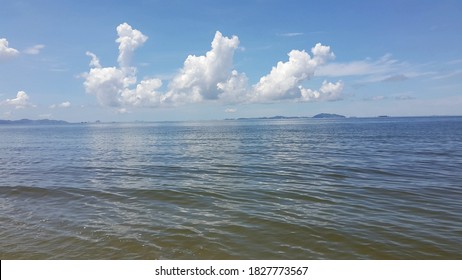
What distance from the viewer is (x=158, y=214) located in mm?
15344

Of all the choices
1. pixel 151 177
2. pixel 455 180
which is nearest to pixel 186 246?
pixel 151 177

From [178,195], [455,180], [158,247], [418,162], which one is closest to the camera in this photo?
[158,247]

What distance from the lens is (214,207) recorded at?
1667 cm

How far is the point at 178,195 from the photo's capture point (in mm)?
19281

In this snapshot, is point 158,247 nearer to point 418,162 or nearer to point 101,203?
point 101,203

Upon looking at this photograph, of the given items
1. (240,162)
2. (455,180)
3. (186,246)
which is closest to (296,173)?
(240,162)

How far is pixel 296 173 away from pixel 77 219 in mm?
18097

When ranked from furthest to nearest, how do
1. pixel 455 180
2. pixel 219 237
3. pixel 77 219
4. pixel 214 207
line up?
pixel 455 180, pixel 214 207, pixel 77 219, pixel 219 237

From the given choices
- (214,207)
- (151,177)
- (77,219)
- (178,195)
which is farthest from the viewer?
(151,177)

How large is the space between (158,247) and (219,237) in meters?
2.38

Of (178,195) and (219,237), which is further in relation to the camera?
(178,195)

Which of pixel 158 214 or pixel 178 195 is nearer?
pixel 158 214

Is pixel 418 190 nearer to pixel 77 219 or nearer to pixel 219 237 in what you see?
pixel 219 237

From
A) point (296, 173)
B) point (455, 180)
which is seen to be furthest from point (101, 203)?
point (455, 180)
